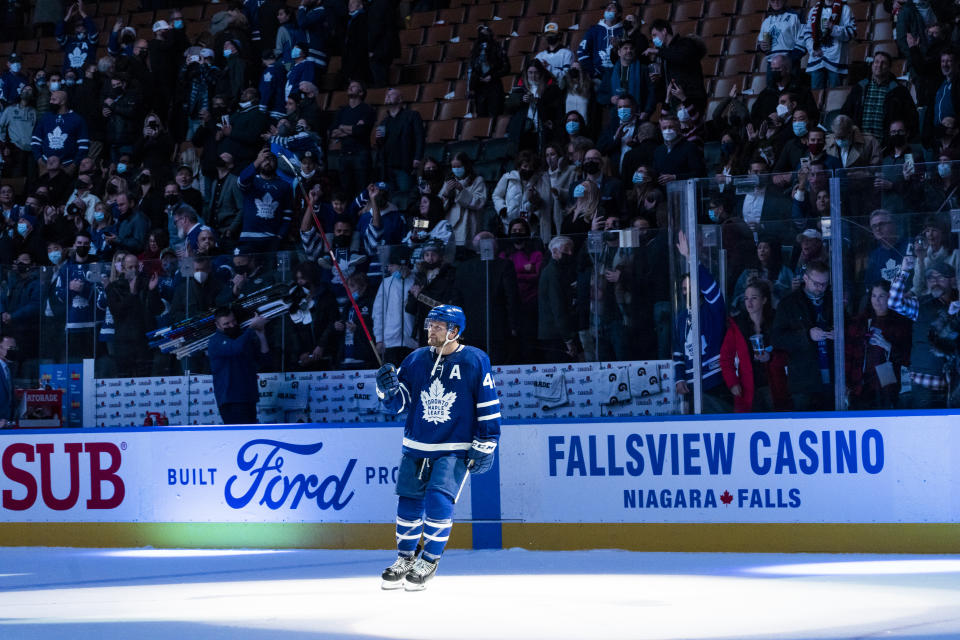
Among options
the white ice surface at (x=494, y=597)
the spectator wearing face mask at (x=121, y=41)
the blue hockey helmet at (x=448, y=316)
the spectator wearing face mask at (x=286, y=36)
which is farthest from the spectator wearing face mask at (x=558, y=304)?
the spectator wearing face mask at (x=121, y=41)

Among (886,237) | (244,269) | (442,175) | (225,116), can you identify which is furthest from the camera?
(225,116)

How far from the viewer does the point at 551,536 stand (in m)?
10.3

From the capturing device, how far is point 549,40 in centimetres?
1490

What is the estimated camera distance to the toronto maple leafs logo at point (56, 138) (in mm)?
17422

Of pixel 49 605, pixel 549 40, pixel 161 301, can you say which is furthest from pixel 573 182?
pixel 49 605

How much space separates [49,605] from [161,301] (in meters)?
4.61

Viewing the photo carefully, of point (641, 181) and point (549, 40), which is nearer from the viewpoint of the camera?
point (641, 181)

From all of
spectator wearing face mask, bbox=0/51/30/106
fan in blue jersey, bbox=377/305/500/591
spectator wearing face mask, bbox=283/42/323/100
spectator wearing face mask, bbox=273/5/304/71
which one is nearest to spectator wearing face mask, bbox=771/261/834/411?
fan in blue jersey, bbox=377/305/500/591

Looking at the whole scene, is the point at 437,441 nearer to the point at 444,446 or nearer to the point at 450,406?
the point at 444,446

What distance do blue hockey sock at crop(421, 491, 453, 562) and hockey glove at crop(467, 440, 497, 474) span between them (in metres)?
0.23

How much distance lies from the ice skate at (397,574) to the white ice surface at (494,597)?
0.33ft

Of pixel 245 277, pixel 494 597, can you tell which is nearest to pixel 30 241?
pixel 245 277

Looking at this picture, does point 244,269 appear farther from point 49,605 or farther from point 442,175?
point 49,605

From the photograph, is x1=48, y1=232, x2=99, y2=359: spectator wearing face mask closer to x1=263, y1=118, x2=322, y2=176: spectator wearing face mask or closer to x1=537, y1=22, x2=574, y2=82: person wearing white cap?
x1=263, y1=118, x2=322, y2=176: spectator wearing face mask
